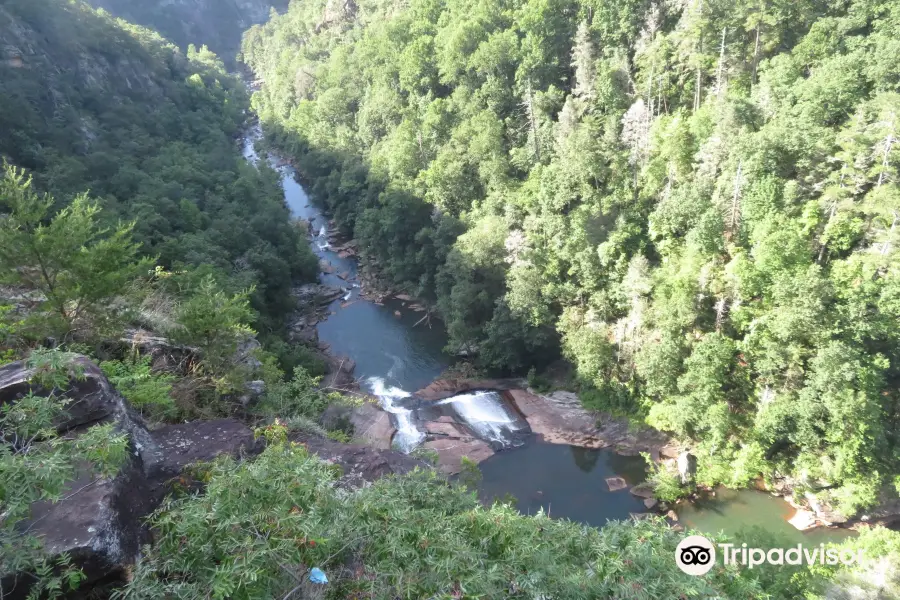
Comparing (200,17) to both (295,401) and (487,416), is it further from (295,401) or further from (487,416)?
(295,401)

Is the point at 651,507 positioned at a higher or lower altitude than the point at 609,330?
lower

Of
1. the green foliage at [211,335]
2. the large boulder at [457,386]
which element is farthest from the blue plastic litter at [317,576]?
the large boulder at [457,386]

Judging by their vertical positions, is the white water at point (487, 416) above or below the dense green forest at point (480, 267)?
below

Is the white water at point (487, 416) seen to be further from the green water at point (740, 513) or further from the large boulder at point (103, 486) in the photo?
the large boulder at point (103, 486)

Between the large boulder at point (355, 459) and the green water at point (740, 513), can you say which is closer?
the large boulder at point (355, 459)

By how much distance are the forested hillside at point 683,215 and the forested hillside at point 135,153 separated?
10.4 meters

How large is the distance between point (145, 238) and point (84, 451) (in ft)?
97.2

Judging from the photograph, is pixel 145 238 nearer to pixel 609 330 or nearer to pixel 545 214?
pixel 545 214

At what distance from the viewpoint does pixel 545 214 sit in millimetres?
33500

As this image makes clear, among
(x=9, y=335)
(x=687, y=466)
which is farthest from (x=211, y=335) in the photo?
(x=687, y=466)

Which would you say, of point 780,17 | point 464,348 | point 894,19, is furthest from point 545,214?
point 894,19

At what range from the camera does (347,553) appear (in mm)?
6145

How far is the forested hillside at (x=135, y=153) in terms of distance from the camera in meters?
34.3

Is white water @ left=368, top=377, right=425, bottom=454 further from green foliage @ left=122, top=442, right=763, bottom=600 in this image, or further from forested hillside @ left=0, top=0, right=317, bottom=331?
green foliage @ left=122, top=442, right=763, bottom=600
